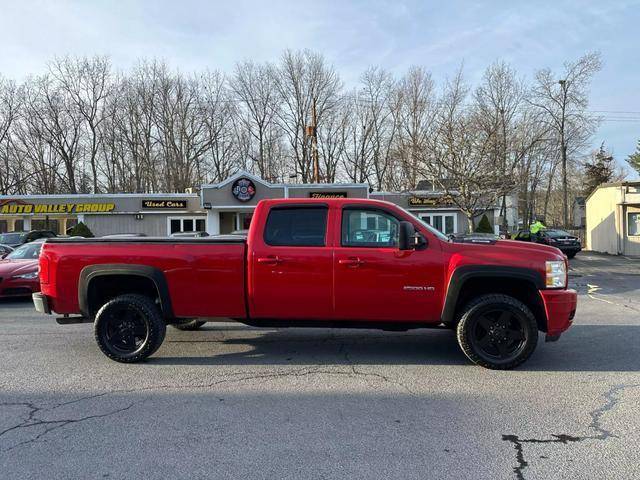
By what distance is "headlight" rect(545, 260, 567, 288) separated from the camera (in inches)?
211

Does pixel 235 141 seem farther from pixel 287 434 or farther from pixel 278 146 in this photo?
pixel 287 434

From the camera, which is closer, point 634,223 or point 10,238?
point 10,238

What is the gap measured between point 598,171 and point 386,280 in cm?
6460

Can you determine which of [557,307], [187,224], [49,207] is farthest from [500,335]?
[49,207]

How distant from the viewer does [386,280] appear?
17.9ft

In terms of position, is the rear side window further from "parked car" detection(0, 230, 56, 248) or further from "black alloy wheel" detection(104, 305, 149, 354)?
"parked car" detection(0, 230, 56, 248)

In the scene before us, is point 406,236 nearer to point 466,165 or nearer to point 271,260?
point 271,260

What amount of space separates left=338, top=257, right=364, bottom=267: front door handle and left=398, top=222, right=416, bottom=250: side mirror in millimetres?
496

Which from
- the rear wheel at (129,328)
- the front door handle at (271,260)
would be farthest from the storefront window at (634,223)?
the rear wheel at (129,328)

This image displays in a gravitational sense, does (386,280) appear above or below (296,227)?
below

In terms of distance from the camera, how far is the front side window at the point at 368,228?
18.4 feet

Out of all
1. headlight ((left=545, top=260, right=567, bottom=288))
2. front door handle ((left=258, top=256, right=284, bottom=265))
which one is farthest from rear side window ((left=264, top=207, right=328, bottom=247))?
headlight ((left=545, top=260, right=567, bottom=288))

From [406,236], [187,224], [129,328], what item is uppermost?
[187,224]

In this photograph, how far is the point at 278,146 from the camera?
50.1 m
